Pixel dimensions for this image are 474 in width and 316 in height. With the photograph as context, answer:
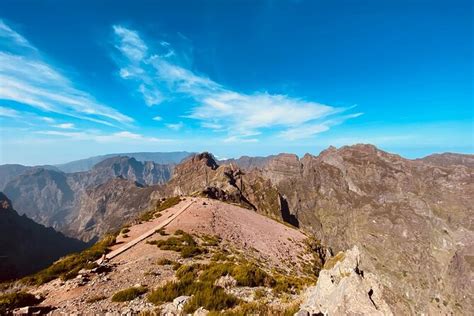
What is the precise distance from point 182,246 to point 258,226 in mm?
16837

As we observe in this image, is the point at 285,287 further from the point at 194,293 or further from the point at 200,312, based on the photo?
the point at 200,312

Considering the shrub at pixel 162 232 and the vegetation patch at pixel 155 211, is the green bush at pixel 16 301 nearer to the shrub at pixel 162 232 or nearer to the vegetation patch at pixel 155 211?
the shrub at pixel 162 232

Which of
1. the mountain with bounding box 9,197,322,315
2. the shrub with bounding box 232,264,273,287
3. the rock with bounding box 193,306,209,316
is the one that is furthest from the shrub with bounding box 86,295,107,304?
the shrub with bounding box 232,264,273,287

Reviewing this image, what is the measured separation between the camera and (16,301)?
14242 mm

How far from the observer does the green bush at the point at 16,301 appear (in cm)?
1359

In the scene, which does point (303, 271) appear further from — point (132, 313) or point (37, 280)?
point (37, 280)

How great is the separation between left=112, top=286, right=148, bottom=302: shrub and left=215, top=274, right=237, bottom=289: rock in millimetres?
4122

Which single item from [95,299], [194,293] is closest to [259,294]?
[194,293]

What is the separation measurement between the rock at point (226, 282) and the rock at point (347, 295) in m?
5.66

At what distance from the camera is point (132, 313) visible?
12633 millimetres

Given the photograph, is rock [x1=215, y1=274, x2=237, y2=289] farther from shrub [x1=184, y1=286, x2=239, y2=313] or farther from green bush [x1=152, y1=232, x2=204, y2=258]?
green bush [x1=152, y1=232, x2=204, y2=258]

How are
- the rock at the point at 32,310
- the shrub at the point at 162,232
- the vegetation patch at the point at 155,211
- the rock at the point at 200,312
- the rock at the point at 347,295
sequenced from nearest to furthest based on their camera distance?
the rock at the point at 347,295 → the rock at the point at 200,312 → the rock at the point at 32,310 → the shrub at the point at 162,232 → the vegetation patch at the point at 155,211

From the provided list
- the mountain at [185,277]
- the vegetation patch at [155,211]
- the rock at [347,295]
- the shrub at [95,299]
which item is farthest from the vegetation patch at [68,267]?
the rock at [347,295]

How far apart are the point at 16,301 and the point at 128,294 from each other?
553 centimetres
